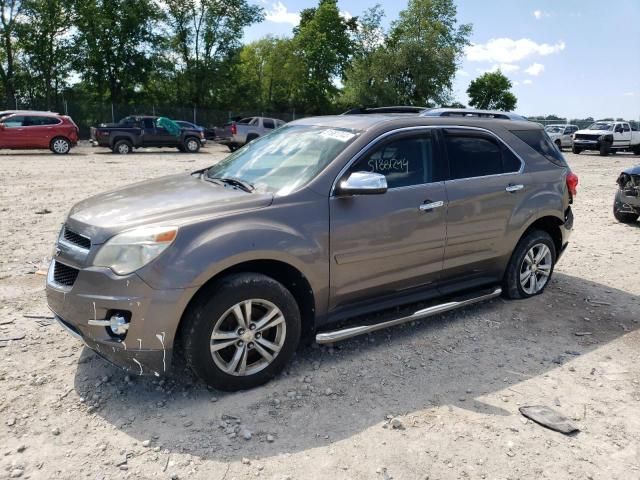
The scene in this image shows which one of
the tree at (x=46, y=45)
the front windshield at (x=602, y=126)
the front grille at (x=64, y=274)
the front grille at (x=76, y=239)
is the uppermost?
the tree at (x=46, y=45)

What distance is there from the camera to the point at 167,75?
38625 mm

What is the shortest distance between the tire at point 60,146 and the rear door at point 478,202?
66.1 ft

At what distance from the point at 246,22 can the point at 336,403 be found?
41783 millimetres

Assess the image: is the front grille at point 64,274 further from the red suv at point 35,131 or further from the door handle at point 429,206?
the red suv at point 35,131

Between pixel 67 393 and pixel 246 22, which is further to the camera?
pixel 246 22

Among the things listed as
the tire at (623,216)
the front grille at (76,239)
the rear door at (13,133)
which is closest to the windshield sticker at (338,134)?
the front grille at (76,239)

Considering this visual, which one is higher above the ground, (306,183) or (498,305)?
(306,183)

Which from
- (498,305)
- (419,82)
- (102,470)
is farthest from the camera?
(419,82)

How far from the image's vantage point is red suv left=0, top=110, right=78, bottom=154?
1975cm

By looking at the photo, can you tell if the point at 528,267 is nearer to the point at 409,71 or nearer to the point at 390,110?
the point at 390,110

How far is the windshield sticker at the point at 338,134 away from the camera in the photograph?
13.0 feet

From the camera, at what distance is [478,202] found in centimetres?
448

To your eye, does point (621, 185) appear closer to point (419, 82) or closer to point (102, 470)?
point (102, 470)

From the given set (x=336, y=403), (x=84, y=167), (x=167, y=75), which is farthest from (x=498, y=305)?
(x=167, y=75)
